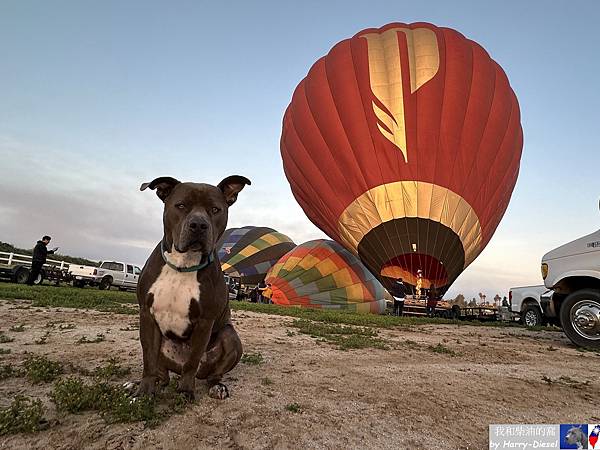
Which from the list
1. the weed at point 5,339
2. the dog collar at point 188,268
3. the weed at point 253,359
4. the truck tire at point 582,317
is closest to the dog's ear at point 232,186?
the dog collar at point 188,268

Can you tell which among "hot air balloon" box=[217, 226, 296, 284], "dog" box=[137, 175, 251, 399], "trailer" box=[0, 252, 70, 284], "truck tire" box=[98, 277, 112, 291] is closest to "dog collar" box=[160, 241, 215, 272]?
"dog" box=[137, 175, 251, 399]

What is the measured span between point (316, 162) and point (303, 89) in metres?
4.03

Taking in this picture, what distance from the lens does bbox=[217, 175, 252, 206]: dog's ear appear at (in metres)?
3.46

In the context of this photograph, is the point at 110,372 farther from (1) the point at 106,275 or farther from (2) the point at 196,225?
(1) the point at 106,275

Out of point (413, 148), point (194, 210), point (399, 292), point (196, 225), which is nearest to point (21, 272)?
point (399, 292)

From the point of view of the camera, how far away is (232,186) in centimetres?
352

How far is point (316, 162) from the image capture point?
53.9 feet

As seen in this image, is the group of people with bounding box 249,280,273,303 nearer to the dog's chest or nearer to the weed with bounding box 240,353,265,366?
the weed with bounding box 240,353,265,366

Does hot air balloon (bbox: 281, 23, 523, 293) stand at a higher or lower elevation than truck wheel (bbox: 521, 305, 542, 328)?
higher

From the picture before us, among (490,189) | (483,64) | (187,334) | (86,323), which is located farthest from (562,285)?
A: (483,64)

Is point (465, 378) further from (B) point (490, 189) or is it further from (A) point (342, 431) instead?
(B) point (490, 189)

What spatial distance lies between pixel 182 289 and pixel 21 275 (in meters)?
20.6

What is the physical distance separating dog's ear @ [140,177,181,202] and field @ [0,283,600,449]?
Result: 1.63 meters

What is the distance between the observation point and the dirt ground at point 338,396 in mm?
2535
